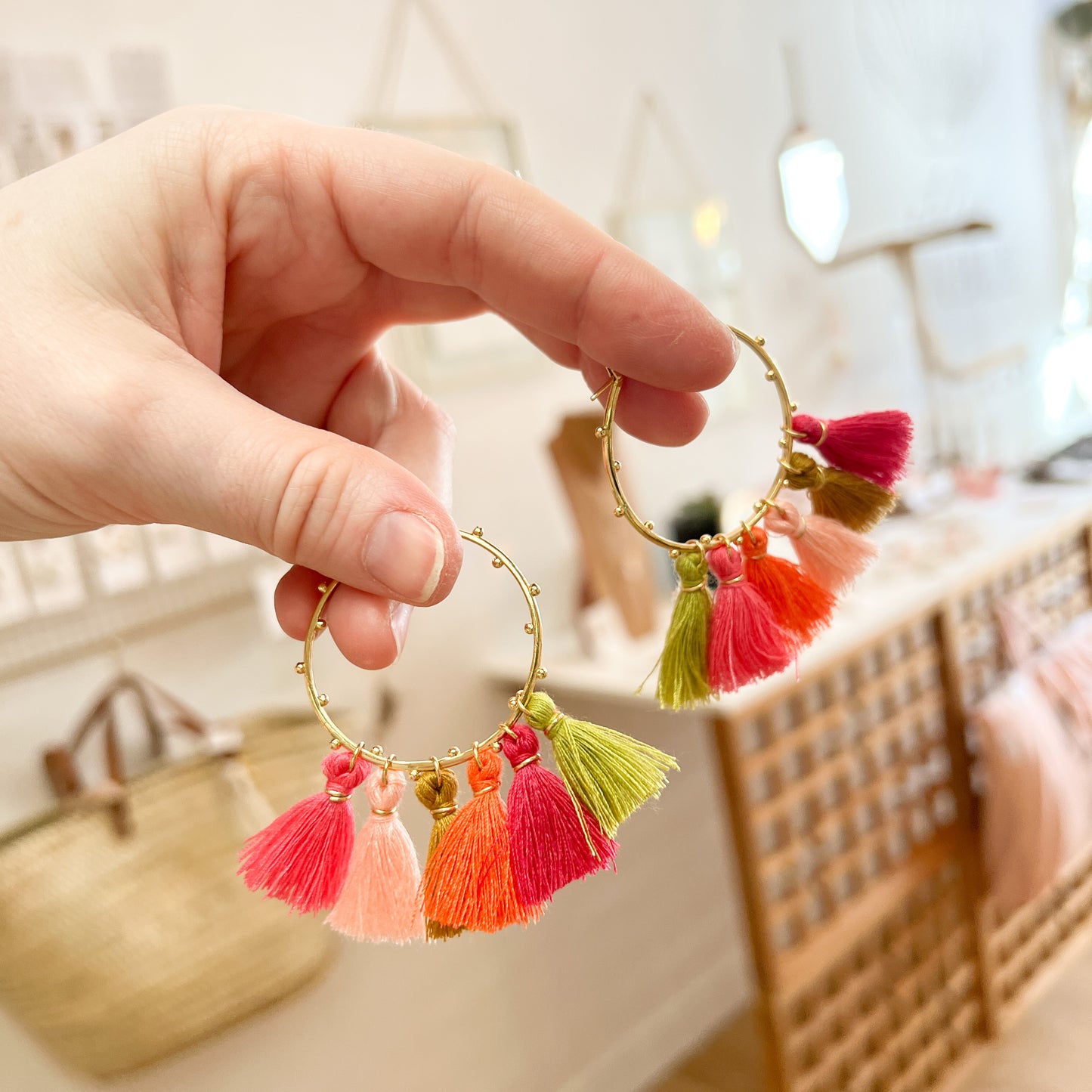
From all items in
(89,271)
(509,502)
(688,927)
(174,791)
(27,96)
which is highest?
(27,96)

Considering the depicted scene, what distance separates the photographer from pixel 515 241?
1.67 feet

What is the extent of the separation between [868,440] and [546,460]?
1.06m

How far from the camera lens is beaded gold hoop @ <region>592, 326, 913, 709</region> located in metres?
0.54

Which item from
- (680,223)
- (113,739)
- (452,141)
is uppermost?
(452,141)

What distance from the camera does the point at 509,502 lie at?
1537 millimetres

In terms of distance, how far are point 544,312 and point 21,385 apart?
27 cm

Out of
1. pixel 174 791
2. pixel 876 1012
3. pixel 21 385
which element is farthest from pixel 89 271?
pixel 876 1012

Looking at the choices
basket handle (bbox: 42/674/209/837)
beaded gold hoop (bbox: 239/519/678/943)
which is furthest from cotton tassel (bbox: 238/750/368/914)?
basket handle (bbox: 42/674/209/837)

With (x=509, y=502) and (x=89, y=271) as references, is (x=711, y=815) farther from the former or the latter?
(x=89, y=271)

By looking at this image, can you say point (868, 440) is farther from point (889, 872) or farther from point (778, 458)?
point (889, 872)

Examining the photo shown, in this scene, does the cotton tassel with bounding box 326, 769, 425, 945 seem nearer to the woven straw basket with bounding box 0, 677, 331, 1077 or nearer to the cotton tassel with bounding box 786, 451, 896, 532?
the cotton tassel with bounding box 786, 451, 896, 532

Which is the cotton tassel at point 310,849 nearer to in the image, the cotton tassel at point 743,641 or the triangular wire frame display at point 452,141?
the cotton tassel at point 743,641

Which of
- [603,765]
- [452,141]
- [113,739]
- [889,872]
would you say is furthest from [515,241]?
[889,872]

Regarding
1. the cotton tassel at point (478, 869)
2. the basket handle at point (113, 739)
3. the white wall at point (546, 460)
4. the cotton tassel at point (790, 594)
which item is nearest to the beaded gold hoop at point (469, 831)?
the cotton tassel at point (478, 869)
